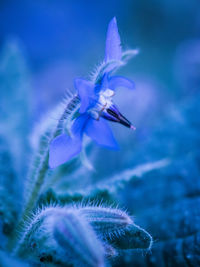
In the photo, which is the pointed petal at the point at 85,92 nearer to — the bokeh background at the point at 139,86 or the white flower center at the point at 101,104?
the white flower center at the point at 101,104

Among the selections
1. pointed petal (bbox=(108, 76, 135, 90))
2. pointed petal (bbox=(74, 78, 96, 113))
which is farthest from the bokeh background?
pointed petal (bbox=(74, 78, 96, 113))

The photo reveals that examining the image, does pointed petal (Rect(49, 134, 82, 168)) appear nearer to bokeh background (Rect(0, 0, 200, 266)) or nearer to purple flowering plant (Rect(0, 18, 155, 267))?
purple flowering plant (Rect(0, 18, 155, 267))

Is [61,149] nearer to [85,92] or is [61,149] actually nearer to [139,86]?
[85,92]

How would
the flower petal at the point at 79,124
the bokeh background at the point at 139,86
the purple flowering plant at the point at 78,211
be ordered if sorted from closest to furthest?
1. the purple flowering plant at the point at 78,211
2. the flower petal at the point at 79,124
3. the bokeh background at the point at 139,86

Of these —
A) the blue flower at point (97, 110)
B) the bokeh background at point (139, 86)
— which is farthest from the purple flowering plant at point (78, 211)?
the bokeh background at point (139, 86)

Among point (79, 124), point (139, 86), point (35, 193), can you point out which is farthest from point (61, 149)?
point (139, 86)
